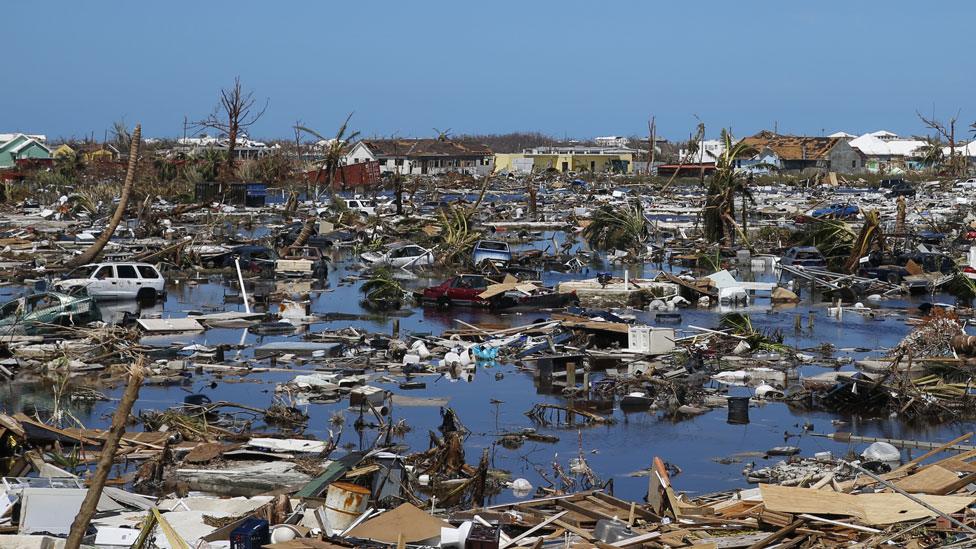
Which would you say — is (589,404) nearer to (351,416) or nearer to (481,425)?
(481,425)

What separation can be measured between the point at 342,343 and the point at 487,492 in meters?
9.22

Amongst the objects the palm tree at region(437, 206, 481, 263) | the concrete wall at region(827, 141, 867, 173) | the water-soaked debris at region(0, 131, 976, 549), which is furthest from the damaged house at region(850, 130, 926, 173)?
the palm tree at region(437, 206, 481, 263)

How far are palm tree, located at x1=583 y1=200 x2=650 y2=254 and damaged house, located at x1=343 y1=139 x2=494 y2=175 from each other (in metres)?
53.1

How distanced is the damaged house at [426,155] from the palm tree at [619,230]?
53.1 m

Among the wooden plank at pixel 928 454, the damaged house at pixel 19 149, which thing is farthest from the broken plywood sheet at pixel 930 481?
the damaged house at pixel 19 149

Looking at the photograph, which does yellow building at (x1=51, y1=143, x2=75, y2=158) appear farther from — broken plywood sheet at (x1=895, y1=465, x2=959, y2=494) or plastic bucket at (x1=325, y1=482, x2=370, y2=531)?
broken plywood sheet at (x1=895, y1=465, x2=959, y2=494)

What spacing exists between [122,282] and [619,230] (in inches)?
806

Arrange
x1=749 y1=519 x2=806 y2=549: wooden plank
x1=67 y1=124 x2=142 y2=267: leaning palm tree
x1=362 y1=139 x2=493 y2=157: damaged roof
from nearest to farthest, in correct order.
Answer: x1=67 y1=124 x2=142 y2=267: leaning palm tree → x1=749 y1=519 x2=806 y2=549: wooden plank → x1=362 y1=139 x2=493 y2=157: damaged roof

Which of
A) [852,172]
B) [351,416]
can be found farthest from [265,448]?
[852,172]

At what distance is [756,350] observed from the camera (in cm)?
2120

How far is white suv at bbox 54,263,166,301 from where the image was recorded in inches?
1084

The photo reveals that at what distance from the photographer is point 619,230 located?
43.1 meters

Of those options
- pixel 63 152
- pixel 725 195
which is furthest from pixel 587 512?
pixel 63 152

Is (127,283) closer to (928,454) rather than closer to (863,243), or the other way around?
(863,243)
